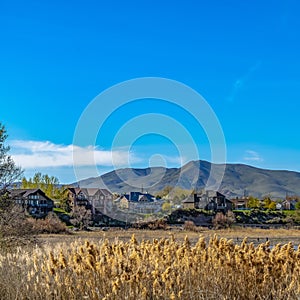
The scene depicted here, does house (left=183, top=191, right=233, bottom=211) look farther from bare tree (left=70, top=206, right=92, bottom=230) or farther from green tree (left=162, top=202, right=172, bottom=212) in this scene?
bare tree (left=70, top=206, right=92, bottom=230)

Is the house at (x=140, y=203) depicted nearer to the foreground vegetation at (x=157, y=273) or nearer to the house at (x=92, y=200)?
the house at (x=92, y=200)

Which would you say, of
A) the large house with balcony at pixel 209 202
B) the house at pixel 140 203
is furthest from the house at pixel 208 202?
the house at pixel 140 203

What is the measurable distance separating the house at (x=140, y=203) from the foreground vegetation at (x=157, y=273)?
4530cm

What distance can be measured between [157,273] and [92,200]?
195ft

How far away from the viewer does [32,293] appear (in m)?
6.58

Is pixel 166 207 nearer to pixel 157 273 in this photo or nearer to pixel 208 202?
pixel 208 202

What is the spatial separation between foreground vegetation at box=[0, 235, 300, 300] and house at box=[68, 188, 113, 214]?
165 feet

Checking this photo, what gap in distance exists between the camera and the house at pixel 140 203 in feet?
179

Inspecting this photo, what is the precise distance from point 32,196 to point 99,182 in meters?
40.2

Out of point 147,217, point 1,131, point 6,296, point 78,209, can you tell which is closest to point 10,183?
point 1,131

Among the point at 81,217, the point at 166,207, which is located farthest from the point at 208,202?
the point at 81,217

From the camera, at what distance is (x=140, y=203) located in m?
55.1

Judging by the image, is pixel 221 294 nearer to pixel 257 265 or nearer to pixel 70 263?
pixel 257 265

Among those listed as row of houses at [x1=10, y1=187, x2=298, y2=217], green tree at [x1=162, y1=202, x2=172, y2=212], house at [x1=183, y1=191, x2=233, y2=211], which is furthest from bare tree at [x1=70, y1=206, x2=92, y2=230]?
house at [x1=183, y1=191, x2=233, y2=211]
